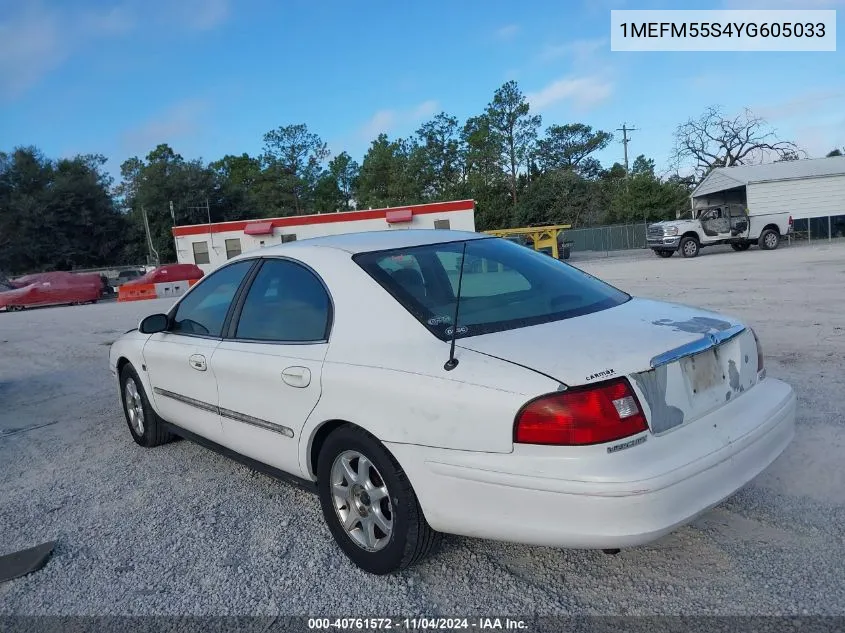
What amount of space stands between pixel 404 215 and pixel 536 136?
36.4 m

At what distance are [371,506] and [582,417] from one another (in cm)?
113

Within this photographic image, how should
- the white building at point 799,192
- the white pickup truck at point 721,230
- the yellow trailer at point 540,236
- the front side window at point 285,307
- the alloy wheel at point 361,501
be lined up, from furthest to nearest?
the white building at point 799,192 < the yellow trailer at point 540,236 < the white pickup truck at point 721,230 < the front side window at point 285,307 < the alloy wheel at point 361,501

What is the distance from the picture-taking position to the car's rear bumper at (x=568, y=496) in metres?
2.33

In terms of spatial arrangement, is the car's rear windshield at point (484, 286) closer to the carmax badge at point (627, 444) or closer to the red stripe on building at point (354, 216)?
the carmax badge at point (627, 444)

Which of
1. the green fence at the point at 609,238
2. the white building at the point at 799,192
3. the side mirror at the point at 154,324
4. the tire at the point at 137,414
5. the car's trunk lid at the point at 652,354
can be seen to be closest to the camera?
the car's trunk lid at the point at 652,354

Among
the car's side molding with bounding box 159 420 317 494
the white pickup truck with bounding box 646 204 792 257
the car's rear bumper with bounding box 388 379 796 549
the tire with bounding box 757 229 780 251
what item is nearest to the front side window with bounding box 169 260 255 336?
the car's side molding with bounding box 159 420 317 494

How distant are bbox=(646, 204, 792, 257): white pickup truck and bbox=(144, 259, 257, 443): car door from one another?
24067 millimetres

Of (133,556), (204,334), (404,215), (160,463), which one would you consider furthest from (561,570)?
(404,215)

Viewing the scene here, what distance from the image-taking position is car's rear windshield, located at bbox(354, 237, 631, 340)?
300 cm

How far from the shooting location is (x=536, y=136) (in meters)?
64.4

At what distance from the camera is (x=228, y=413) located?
376 centimetres

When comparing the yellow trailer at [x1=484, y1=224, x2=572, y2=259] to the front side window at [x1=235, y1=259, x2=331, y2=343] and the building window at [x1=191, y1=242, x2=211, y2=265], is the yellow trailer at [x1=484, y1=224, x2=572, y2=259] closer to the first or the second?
the building window at [x1=191, y1=242, x2=211, y2=265]

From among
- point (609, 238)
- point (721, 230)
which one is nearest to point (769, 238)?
point (721, 230)

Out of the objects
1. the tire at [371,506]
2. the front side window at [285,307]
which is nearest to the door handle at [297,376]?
the front side window at [285,307]
